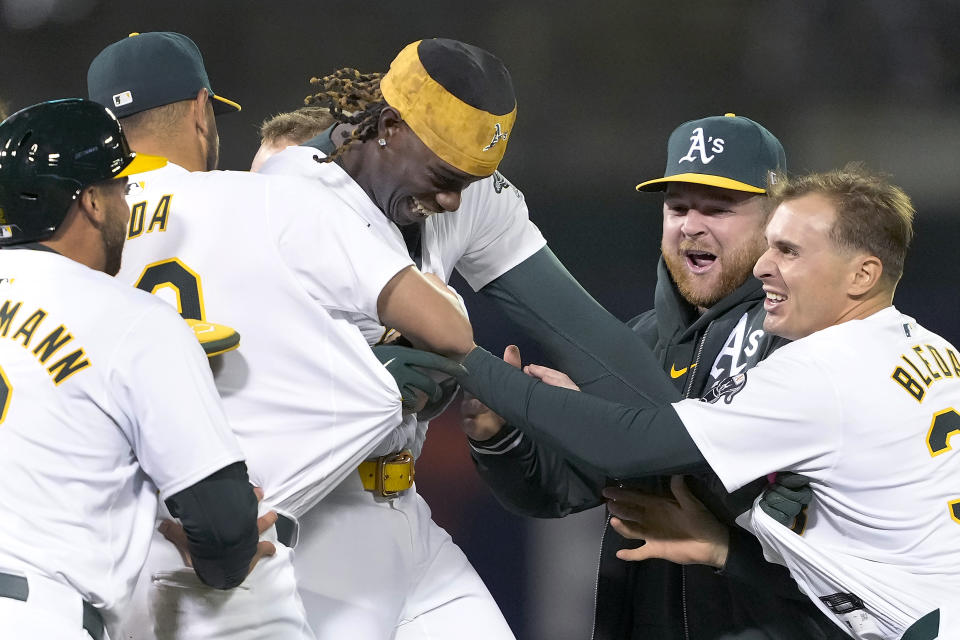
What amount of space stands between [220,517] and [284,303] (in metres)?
0.37

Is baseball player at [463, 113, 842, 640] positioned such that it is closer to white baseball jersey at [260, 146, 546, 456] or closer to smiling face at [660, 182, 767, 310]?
smiling face at [660, 182, 767, 310]

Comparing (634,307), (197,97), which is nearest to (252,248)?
(197,97)

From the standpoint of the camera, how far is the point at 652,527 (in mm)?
2232

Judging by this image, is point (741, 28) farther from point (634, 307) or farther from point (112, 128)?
point (112, 128)

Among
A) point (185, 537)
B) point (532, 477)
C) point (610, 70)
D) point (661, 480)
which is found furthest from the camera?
point (610, 70)

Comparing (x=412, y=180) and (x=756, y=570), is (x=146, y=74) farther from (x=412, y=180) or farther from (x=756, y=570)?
(x=756, y=570)

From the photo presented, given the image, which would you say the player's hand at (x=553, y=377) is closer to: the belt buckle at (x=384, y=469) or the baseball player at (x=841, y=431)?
the baseball player at (x=841, y=431)

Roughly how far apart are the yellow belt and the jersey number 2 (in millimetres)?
434

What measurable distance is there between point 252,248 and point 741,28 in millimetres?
2787

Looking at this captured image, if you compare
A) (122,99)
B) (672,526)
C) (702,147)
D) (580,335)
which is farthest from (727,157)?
(122,99)

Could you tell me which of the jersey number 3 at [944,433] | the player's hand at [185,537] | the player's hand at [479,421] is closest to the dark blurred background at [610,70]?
the player's hand at [479,421]

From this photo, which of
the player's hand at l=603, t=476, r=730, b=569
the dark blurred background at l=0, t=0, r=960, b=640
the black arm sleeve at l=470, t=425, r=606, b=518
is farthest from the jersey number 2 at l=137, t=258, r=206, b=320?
the dark blurred background at l=0, t=0, r=960, b=640

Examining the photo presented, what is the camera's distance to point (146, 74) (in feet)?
8.31

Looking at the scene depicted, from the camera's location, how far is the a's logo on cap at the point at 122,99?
2.52 metres
